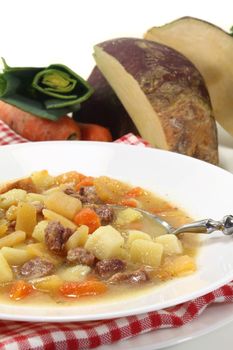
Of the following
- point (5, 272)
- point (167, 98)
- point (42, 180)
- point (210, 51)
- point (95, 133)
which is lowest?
point (95, 133)

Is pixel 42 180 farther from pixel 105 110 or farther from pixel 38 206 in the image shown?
pixel 105 110

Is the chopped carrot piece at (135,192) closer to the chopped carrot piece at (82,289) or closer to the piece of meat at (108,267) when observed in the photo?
the piece of meat at (108,267)

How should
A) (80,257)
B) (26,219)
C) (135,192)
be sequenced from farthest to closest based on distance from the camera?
(135,192)
(26,219)
(80,257)

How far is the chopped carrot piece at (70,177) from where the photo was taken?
3.98 metres

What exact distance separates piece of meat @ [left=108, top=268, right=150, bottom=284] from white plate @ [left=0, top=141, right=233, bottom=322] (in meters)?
0.08

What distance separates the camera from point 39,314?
252 centimetres

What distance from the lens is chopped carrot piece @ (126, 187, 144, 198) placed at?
3838 millimetres

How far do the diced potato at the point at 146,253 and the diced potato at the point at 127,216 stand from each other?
1.30ft

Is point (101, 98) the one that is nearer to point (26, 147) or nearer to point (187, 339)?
point (26, 147)


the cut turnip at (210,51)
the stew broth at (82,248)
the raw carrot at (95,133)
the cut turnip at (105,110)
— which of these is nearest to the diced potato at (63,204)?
the stew broth at (82,248)

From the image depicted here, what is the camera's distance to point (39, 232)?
3.12 meters

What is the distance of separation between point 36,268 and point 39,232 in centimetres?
29

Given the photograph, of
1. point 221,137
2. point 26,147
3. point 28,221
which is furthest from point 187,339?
point 221,137

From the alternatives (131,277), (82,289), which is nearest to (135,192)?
(131,277)
